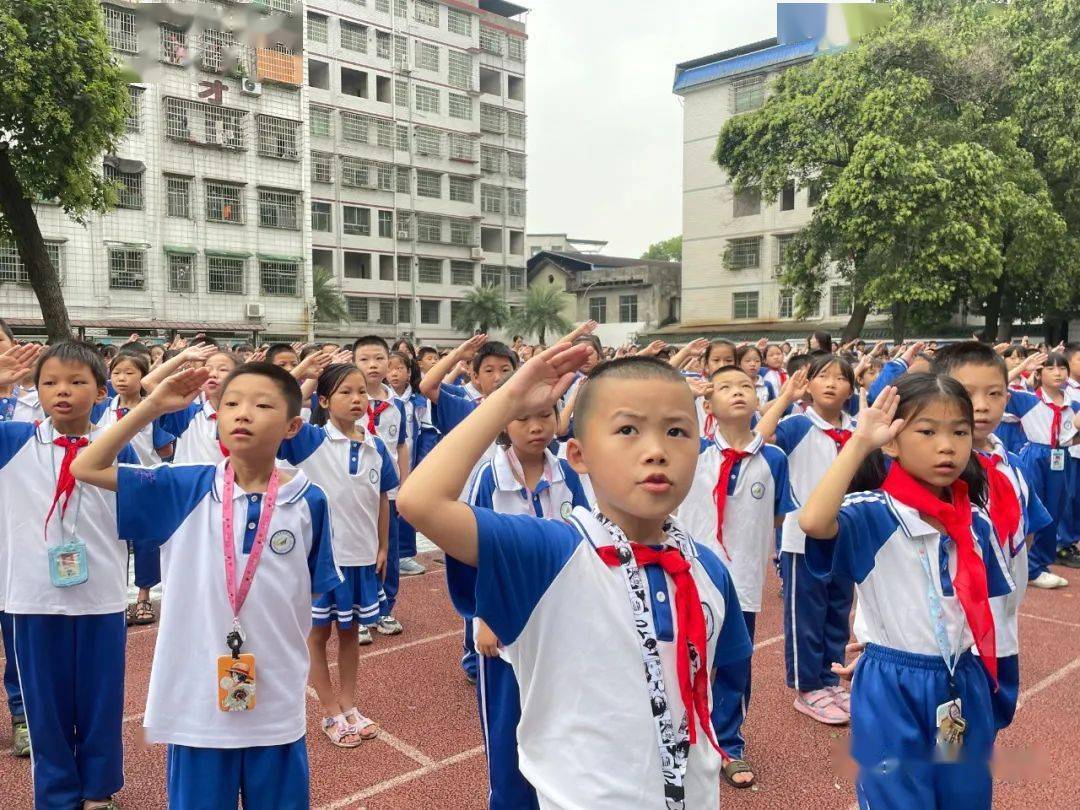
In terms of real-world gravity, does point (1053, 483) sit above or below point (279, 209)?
below

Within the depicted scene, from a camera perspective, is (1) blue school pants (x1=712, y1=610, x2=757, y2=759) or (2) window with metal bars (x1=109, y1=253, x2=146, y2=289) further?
(2) window with metal bars (x1=109, y1=253, x2=146, y2=289)

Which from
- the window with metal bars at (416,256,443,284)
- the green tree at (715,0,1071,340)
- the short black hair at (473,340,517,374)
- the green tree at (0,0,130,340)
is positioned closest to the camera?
the short black hair at (473,340,517,374)

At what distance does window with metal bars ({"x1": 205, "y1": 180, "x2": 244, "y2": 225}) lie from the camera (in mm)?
29156

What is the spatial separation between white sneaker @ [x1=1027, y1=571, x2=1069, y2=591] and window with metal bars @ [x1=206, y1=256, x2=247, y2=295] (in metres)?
27.5

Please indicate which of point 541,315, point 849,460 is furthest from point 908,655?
point 541,315

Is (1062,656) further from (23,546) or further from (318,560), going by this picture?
(23,546)

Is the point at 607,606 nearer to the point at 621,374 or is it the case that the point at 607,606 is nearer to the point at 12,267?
the point at 621,374

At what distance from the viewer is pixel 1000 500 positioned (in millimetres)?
2670

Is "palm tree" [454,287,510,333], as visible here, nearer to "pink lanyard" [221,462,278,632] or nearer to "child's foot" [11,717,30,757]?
"child's foot" [11,717,30,757]

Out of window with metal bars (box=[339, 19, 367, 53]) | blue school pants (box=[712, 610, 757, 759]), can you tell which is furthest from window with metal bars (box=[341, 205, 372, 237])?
blue school pants (box=[712, 610, 757, 759])

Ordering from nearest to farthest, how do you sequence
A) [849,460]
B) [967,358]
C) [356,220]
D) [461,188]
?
1. [849,460]
2. [967,358]
3. [356,220]
4. [461,188]

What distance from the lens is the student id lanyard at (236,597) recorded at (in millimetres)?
2453

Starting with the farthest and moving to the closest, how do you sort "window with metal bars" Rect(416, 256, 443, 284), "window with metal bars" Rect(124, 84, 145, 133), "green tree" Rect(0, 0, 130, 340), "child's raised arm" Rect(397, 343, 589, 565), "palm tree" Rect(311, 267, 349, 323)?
"window with metal bars" Rect(416, 256, 443, 284), "palm tree" Rect(311, 267, 349, 323), "window with metal bars" Rect(124, 84, 145, 133), "green tree" Rect(0, 0, 130, 340), "child's raised arm" Rect(397, 343, 589, 565)

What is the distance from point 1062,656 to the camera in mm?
4984
